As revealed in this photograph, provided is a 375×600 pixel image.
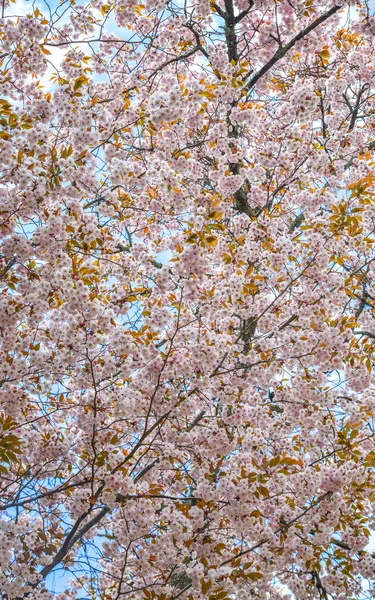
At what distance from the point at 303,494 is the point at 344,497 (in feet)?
2.42

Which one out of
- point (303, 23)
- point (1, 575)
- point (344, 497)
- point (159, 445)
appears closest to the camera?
point (1, 575)

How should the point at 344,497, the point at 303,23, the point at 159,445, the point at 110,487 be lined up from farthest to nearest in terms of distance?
1. the point at 303,23
2. the point at 344,497
3. the point at 159,445
4. the point at 110,487

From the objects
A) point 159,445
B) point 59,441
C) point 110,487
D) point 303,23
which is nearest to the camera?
point 110,487

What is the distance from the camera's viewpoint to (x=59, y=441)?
475 centimetres

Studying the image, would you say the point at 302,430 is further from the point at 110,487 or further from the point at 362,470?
the point at 110,487

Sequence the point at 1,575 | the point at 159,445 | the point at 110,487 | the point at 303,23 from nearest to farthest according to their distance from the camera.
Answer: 1. the point at 1,575
2. the point at 110,487
3. the point at 159,445
4. the point at 303,23

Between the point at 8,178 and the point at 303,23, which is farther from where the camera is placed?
the point at 303,23

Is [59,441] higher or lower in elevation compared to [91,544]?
higher

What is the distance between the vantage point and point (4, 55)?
4.61m

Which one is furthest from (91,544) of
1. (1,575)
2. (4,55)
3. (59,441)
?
(4,55)

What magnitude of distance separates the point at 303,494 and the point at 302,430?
69 cm

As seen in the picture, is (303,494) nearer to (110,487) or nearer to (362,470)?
(362,470)

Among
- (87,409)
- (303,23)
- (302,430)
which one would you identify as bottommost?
(87,409)

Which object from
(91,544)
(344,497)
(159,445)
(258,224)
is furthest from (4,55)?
(344,497)
